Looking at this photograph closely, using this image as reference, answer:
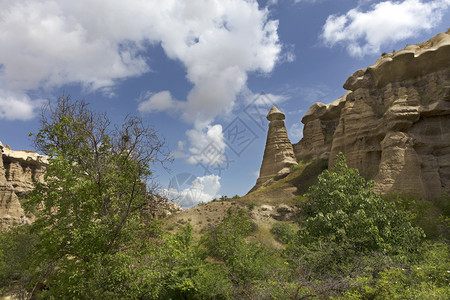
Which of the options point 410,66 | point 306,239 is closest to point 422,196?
point 410,66

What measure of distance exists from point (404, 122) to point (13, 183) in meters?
66.1

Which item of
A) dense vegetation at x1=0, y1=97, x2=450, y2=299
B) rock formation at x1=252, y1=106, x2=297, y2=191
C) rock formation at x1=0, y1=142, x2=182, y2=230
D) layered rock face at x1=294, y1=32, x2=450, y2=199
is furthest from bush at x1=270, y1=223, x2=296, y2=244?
rock formation at x1=0, y1=142, x2=182, y2=230

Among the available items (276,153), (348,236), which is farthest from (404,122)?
(276,153)

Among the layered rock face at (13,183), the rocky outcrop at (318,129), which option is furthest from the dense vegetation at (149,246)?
the layered rock face at (13,183)

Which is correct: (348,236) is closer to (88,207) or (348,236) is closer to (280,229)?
(88,207)

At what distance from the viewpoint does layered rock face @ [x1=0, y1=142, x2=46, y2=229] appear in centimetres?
4388

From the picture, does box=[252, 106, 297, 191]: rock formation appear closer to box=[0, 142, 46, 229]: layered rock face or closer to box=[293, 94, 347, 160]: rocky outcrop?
box=[293, 94, 347, 160]: rocky outcrop

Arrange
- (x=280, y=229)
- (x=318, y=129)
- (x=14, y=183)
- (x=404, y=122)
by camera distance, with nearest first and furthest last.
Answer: (x=404, y=122) < (x=280, y=229) < (x=318, y=129) < (x=14, y=183)

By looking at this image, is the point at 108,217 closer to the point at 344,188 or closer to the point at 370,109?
the point at 344,188

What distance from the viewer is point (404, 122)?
26.0m

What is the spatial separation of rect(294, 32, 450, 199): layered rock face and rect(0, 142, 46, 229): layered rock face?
48835 millimetres

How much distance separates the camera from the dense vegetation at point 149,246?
8.20 meters

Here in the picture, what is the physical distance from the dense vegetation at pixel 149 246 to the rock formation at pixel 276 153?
31.5m

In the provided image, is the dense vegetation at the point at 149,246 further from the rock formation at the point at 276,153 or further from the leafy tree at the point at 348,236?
the rock formation at the point at 276,153
